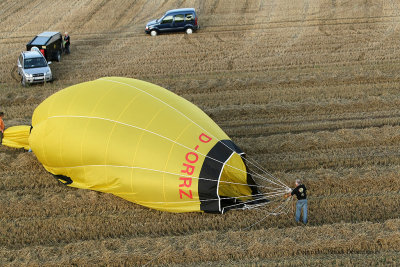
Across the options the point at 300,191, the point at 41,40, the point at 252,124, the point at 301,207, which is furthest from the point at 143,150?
the point at 41,40

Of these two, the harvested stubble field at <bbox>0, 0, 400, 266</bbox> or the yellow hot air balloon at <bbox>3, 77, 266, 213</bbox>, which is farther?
the yellow hot air balloon at <bbox>3, 77, 266, 213</bbox>

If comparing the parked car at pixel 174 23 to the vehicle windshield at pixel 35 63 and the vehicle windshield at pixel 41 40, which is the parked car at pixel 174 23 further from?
the vehicle windshield at pixel 35 63

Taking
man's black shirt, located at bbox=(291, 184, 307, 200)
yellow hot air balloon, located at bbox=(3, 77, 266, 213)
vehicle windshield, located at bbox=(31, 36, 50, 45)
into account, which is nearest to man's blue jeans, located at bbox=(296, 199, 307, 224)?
man's black shirt, located at bbox=(291, 184, 307, 200)

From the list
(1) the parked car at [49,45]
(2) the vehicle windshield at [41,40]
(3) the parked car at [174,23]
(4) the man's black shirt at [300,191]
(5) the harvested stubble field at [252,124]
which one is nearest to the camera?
(5) the harvested stubble field at [252,124]

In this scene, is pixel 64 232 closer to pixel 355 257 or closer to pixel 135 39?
pixel 355 257

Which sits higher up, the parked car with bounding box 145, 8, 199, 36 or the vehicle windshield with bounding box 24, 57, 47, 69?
the parked car with bounding box 145, 8, 199, 36

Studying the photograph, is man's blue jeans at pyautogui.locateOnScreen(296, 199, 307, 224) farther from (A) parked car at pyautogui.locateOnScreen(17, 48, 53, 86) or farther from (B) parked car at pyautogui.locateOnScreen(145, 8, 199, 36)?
(B) parked car at pyautogui.locateOnScreen(145, 8, 199, 36)

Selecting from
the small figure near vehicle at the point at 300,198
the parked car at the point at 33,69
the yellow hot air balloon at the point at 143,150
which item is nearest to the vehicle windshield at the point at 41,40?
the parked car at the point at 33,69
